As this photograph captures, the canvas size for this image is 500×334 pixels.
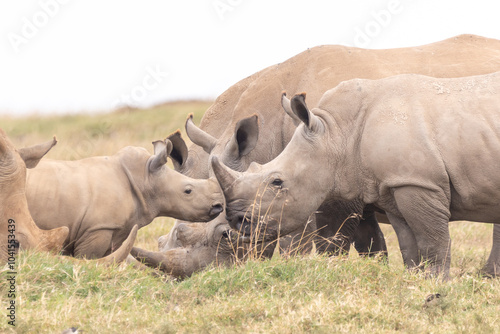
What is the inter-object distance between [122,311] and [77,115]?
1815cm

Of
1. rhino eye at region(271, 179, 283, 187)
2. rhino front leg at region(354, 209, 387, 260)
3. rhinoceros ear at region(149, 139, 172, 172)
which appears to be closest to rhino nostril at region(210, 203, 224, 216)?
rhinoceros ear at region(149, 139, 172, 172)

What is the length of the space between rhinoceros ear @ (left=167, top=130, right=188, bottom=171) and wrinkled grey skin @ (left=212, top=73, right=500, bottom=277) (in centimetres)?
124

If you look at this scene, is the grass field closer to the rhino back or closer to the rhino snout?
the rhino snout

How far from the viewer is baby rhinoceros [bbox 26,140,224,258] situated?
684 cm

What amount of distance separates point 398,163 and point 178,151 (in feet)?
8.30

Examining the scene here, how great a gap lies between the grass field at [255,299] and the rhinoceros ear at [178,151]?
5.73 feet

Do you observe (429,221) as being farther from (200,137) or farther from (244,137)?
(200,137)

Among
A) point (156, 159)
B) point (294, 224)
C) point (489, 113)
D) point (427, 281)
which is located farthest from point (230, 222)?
point (489, 113)

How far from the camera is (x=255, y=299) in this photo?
5.19 m

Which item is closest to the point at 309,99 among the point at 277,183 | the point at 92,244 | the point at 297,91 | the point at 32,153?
the point at 297,91

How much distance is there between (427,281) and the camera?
5.76 m

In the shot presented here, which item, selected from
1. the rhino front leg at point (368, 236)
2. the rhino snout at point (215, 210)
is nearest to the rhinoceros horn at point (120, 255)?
the rhino snout at point (215, 210)

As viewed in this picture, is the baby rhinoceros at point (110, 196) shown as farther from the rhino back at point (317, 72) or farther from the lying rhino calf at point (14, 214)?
the lying rhino calf at point (14, 214)

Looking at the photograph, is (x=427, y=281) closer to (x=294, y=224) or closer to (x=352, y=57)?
(x=294, y=224)
